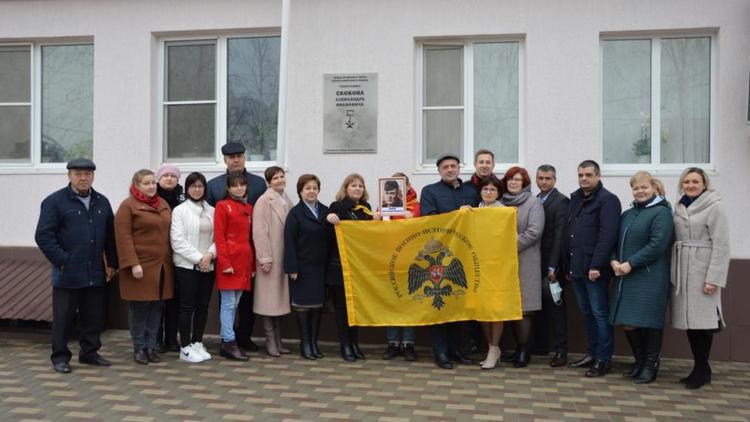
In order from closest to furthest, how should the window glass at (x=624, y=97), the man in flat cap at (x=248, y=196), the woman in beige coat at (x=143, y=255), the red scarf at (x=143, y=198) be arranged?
the woman in beige coat at (x=143, y=255) → the red scarf at (x=143, y=198) → the man in flat cap at (x=248, y=196) → the window glass at (x=624, y=97)

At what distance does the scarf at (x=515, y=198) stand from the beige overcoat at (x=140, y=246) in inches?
128

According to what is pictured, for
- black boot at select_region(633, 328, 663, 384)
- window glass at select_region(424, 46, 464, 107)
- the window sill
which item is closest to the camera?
black boot at select_region(633, 328, 663, 384)

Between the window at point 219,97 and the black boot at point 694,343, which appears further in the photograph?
the window at point 219,97

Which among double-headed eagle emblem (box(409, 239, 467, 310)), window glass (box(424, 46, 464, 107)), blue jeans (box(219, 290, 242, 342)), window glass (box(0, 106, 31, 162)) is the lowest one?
blue jeans (box(219, 290, 242, 342))

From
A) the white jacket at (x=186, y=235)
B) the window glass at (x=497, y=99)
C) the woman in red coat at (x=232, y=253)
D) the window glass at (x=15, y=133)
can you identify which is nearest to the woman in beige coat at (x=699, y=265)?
the window glass at (x=497, y=99)

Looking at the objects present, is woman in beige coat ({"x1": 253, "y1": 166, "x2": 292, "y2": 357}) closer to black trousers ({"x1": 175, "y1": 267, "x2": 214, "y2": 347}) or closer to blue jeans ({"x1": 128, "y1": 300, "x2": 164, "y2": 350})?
black trousers ({"x1": 175, "y1": 267, "x2": 214, "y2": 347})

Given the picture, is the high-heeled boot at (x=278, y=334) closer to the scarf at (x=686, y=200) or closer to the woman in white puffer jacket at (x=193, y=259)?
the woman in white puffer jacket at (x=193, y=259)

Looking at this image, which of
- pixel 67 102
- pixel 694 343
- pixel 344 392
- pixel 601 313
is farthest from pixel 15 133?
pixel 694 343

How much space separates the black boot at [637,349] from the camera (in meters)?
6.86

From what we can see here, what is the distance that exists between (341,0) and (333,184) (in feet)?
6.70

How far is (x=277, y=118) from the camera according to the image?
8938 millimetres

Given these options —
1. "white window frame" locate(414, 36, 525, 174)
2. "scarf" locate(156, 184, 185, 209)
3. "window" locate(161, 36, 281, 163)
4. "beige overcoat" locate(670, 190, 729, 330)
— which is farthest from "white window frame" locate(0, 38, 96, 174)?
"beige overcoat" locate(670, 190, 729, 330)

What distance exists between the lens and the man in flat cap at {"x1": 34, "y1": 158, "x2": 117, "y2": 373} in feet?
22.6

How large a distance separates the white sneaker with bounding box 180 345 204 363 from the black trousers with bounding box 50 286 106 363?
30.9 inches
